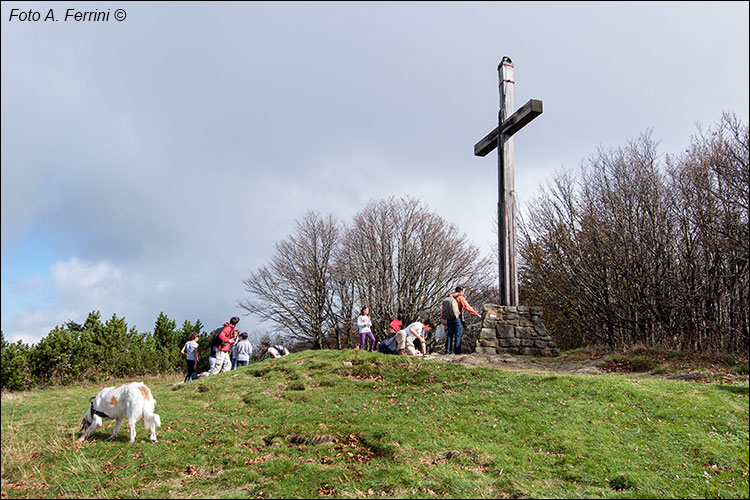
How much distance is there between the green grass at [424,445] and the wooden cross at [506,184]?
4.03 m

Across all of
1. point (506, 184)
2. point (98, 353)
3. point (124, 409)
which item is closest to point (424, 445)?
point (124, 409)

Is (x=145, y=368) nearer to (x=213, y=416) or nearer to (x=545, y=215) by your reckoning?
(x=213, y=416)

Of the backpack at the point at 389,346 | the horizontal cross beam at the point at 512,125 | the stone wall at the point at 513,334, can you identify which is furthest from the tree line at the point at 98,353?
the horizontal cross beam at the point at 512,125

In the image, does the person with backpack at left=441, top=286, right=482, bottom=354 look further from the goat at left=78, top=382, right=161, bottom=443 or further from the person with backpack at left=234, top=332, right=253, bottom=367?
the goat at left=78, top=382, right=161, bottom=443

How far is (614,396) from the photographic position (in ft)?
24.3

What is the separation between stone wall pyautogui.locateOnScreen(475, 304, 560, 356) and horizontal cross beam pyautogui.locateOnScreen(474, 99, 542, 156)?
4644 millimetres

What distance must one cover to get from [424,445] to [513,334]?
6719mm

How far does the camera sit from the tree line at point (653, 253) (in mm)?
13125

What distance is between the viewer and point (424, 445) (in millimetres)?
6297

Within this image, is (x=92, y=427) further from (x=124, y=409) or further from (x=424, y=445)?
Answer: (x=424, y=445)

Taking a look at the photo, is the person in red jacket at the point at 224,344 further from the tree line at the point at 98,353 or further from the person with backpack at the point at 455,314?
the person with backpack at the point at 455,314

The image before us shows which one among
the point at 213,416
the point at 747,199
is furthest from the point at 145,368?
the point at 747,199

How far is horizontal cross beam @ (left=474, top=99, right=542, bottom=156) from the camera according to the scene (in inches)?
477

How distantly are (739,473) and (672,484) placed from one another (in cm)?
88
